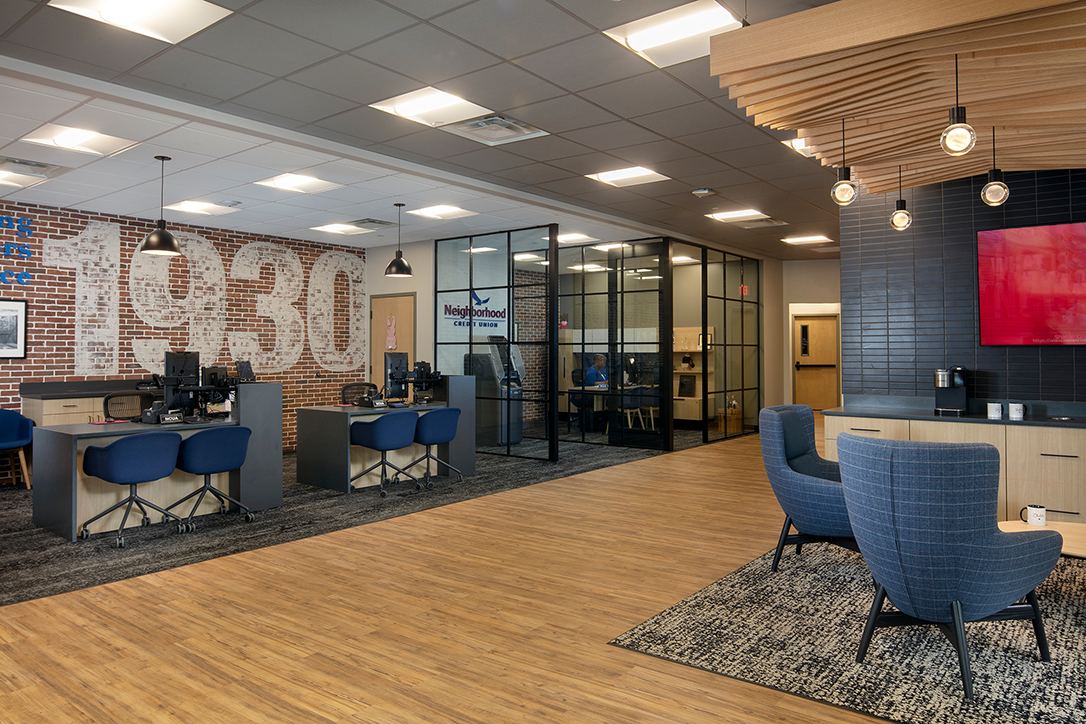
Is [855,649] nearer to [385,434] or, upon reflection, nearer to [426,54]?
[426,54]

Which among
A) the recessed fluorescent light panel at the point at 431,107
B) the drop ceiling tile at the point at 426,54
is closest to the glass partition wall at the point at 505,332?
the recessed fluorescent light panel at the point at 431,107

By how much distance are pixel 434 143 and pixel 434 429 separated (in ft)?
9.47

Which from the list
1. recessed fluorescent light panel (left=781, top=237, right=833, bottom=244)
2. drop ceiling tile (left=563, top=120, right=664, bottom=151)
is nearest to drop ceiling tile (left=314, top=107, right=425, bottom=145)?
drop ceiling tile (left=563, top=120, right=664, bottom=151)

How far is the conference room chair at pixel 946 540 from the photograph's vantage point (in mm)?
2596

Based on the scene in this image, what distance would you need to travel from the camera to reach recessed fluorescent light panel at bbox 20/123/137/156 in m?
4.90

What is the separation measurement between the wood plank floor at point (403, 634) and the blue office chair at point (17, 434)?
3.17 m

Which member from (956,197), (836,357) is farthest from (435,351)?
(836,357)

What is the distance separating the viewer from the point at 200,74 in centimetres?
412

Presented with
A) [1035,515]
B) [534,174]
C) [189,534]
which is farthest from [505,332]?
[1035,515]

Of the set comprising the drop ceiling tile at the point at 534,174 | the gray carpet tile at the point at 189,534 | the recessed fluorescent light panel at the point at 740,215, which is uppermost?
the recessed fluorescent light panel at the point at 740,215

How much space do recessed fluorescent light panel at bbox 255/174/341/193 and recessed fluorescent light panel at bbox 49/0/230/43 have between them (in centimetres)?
258

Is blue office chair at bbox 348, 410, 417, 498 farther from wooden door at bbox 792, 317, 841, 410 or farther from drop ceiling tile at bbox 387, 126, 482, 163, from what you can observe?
wooden door at bbox 792, 317, 841, 410

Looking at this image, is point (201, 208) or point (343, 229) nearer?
point (201, 208)

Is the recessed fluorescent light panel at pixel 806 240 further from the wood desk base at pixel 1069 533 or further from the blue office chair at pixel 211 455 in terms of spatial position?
the blue office chair at pixel 211 455
